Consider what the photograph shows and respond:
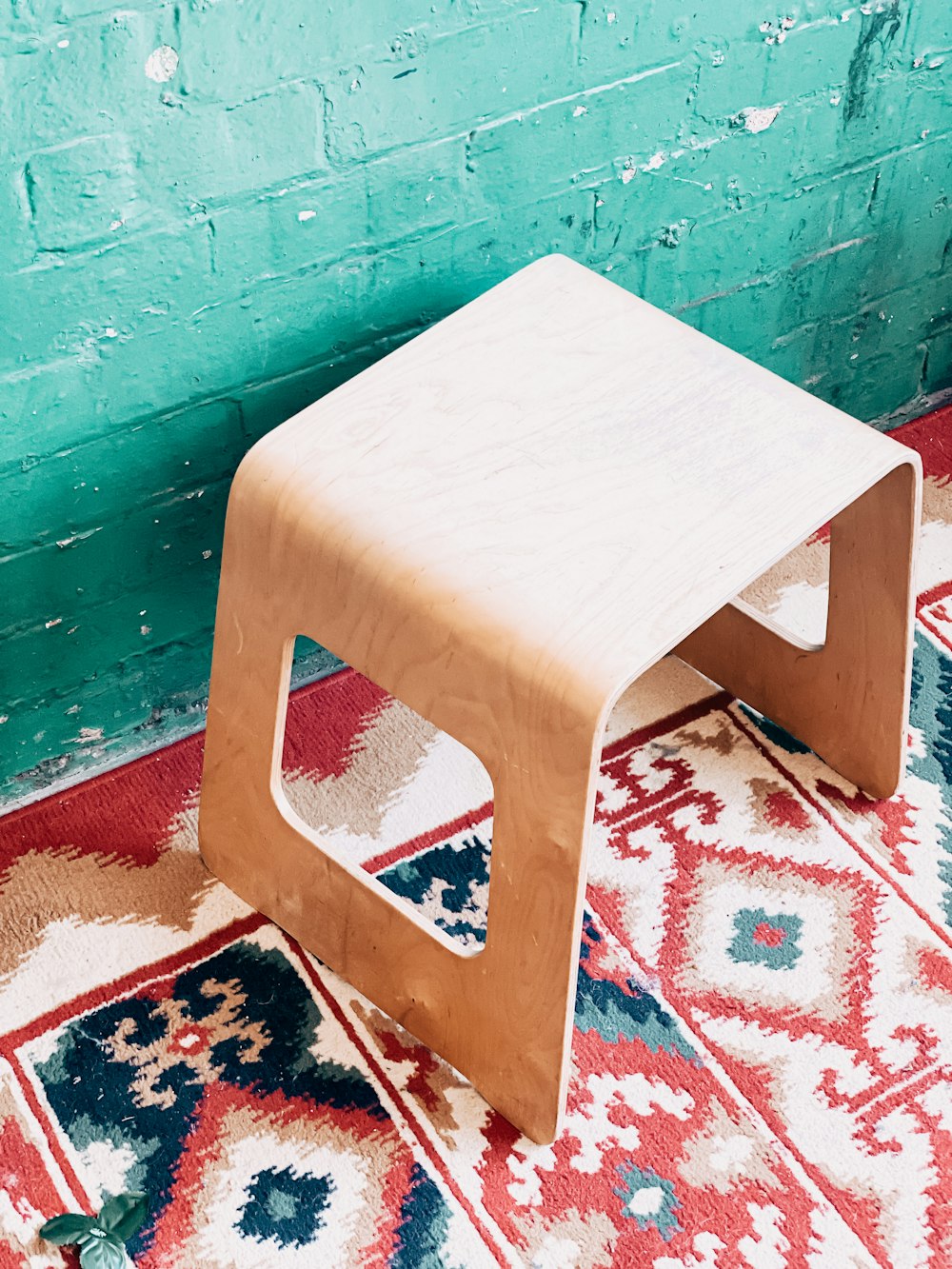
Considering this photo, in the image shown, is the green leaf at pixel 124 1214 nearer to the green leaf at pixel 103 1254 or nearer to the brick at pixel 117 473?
the green leaf at pixel 103 1254

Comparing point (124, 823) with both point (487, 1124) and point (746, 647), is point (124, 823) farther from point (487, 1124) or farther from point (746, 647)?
point (746, 647)

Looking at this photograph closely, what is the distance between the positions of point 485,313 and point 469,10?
9.8 inches

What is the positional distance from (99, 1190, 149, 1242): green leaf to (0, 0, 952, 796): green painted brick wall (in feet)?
1.50

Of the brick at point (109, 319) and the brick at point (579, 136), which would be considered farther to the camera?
the brick at point (579, 136)

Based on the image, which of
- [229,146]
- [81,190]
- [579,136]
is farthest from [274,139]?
[579,136]

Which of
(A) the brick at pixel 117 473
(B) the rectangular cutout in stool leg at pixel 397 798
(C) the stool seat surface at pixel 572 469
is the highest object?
(C) the stool seat surface at pixel 572 469

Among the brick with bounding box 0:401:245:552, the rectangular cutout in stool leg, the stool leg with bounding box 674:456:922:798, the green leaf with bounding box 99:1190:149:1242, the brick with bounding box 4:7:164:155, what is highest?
the brick with bounding box 4:7:164:155

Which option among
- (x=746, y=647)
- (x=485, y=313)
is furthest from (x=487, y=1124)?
(x=485, y=313)

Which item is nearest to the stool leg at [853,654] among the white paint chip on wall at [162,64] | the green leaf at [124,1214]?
the white paint chip on wall at [162,64]

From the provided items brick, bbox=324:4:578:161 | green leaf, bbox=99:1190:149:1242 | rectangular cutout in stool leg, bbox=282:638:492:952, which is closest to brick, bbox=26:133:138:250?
brick, bbox=324:4:578:161

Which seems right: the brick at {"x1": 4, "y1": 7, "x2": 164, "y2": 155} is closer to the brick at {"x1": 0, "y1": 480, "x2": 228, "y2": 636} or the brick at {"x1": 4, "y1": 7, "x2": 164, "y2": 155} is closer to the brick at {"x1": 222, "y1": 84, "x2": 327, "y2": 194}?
the brick at {"x1": 222, "y1": 84, "x2": 327, "y2": 194}

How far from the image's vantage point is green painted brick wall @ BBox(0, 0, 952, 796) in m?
1.16

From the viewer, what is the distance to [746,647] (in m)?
1.56

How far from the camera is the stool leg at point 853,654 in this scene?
4.43 ft
